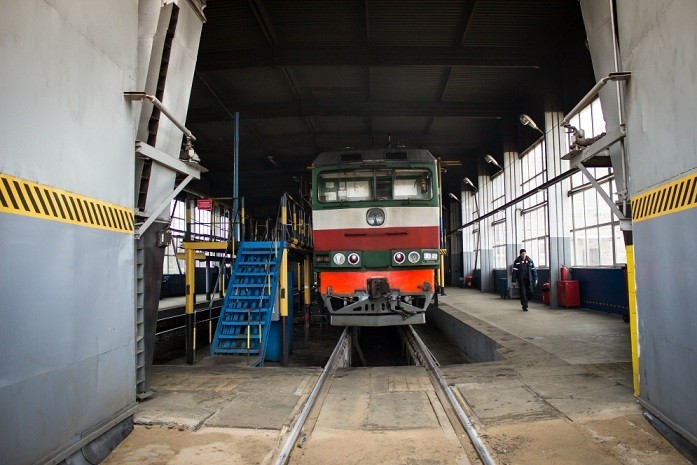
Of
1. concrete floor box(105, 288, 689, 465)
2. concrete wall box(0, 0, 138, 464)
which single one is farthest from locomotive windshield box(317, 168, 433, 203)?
concrete wall box(0, 0, 138, 464)

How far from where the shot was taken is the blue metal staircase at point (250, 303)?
797 cm

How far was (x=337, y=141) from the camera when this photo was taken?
1980 centimetres

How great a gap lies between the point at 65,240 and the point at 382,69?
12082 millimetres

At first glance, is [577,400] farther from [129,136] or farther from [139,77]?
[139,77]

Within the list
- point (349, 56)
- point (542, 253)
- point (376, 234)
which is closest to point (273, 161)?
point (349, 56)

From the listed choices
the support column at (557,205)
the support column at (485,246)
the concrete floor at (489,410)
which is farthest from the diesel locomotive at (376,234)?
the support column at (485,246)

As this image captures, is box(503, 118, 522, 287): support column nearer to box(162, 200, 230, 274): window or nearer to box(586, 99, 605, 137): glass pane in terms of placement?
box(586, 99, 605, 137): glass pane

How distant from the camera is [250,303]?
8414 mm

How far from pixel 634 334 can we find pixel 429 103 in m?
12.7

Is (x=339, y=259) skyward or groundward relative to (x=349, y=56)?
groundward

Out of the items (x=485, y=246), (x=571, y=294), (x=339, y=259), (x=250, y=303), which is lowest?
(x=571, y=294)

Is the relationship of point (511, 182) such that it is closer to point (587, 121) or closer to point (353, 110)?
point (587, 121)

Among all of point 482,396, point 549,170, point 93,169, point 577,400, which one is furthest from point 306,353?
point 549,170

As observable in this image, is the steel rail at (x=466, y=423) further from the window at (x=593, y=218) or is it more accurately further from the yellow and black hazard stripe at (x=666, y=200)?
the window at (x=593, y=218)
